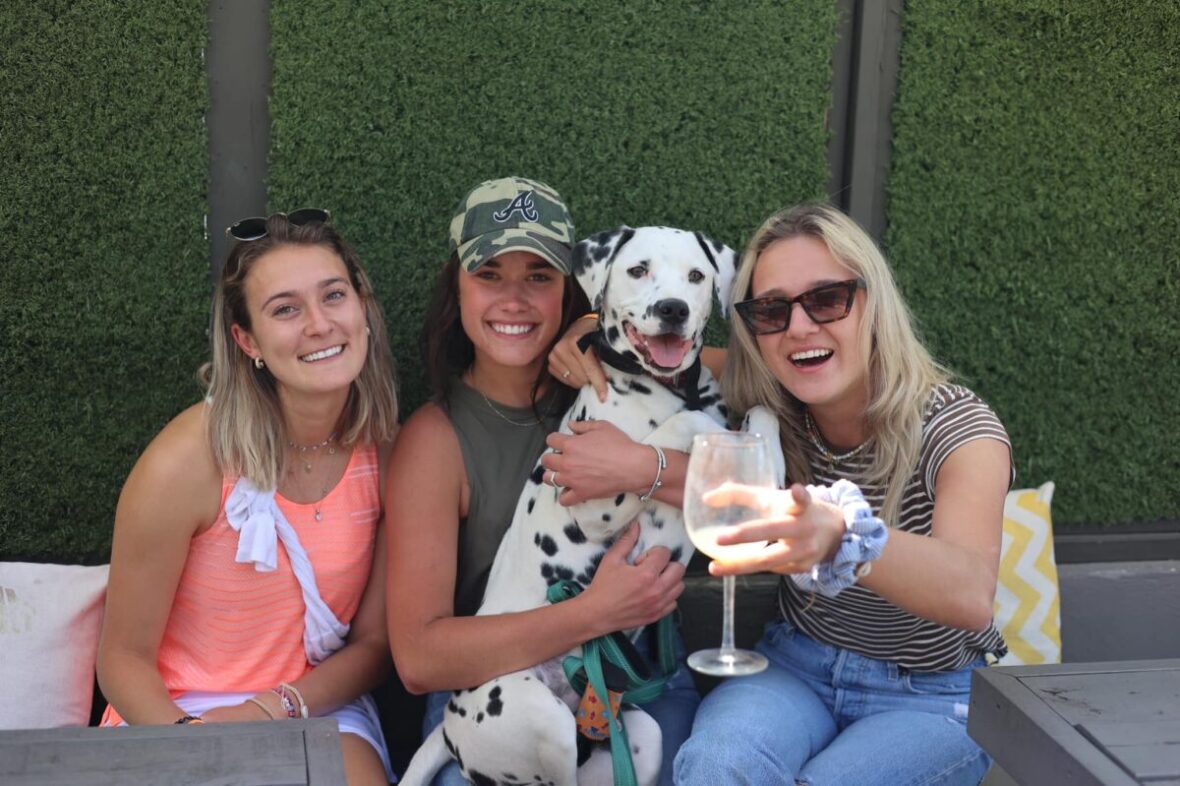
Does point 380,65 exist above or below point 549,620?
above

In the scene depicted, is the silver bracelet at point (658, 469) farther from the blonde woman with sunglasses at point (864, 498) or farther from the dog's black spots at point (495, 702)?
the dog's black spots at point (495, 702)

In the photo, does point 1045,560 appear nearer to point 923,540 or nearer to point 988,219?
point 988,219

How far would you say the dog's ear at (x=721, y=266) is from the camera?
10.4 feet

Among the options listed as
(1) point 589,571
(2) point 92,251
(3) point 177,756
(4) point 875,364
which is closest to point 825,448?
(4) point 875,364

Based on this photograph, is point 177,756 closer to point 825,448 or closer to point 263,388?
point 263,388

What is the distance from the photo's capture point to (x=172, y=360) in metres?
3.82

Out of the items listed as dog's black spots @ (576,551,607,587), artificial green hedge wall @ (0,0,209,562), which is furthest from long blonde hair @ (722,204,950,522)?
artificial green hedge wall @ (0,0,209,562)

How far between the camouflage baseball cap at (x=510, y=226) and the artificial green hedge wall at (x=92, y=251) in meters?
1.09

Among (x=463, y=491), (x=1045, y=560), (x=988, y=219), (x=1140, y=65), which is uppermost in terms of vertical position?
(x=1140, y=65)

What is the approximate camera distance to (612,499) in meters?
3.12

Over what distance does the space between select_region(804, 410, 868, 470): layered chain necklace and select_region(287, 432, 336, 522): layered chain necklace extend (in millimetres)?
1353

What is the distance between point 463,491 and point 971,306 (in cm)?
218

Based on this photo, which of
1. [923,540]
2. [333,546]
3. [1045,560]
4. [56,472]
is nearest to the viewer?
[923,540]

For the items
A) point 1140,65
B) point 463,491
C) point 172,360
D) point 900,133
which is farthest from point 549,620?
point 1140,65
